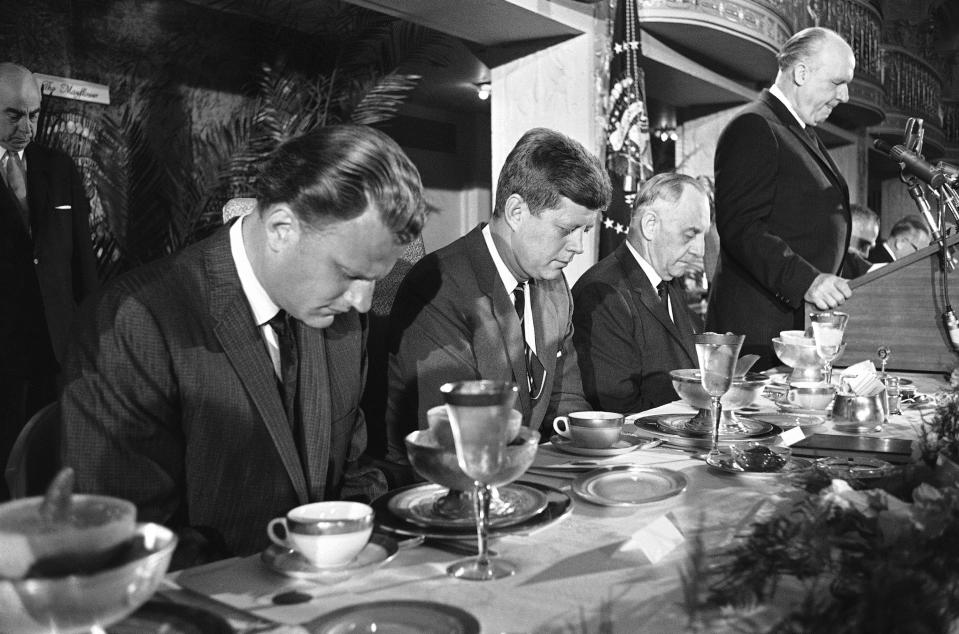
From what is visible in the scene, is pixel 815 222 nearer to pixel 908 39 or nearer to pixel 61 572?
pixel 61 572

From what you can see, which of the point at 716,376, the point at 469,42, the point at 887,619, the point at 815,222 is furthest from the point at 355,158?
the point at 469,42

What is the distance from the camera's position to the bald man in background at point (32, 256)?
11.3ft

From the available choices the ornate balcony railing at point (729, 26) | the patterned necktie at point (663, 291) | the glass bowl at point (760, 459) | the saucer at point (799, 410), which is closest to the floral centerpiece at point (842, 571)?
the glass bowl at point (760, 459)

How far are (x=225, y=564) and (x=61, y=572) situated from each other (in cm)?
44

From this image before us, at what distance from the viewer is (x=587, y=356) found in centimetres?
302

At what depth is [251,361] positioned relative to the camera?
1604 millimetres

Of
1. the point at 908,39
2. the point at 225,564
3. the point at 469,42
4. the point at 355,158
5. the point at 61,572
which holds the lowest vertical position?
the point at 225,564

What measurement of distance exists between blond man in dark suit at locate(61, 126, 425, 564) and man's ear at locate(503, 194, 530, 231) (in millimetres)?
874

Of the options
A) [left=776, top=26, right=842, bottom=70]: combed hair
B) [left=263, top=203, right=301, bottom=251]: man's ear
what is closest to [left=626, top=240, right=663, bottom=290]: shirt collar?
[left=776, top=26, right=842, bottom=70]: combed hair

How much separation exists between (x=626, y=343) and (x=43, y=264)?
7.62 feet

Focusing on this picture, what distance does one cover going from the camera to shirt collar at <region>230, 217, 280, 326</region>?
1.67 metres

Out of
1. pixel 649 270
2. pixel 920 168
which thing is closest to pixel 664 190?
pixel 649 270

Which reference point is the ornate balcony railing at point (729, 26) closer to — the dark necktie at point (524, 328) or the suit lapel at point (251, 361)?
the dark necktie at point (524, 328)

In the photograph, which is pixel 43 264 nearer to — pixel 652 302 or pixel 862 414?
pixel 652 302
